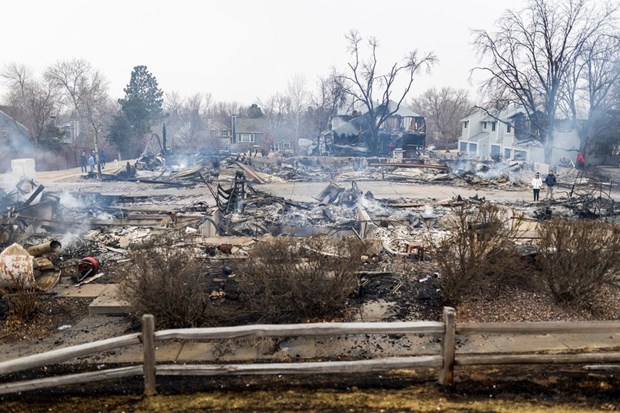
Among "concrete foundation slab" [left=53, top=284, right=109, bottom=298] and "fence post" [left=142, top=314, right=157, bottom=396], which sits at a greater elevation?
"fence post" [left=142, top=314, right=157, bottom=396]

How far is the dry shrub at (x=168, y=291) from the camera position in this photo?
6.43 meters

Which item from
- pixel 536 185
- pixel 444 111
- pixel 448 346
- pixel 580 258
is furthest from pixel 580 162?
pixel 444 111

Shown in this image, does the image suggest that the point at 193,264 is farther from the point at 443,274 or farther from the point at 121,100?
the point at 121,100

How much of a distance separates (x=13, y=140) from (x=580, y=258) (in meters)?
42.7

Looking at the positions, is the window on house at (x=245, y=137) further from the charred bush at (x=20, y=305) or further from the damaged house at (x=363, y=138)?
the charred bush at (x=20, y=305)

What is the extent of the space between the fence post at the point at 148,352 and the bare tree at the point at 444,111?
72469mm

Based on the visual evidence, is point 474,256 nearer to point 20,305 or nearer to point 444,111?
point 20,305

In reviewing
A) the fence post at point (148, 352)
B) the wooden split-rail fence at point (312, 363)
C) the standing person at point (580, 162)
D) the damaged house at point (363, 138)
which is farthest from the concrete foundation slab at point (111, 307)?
the damaged house at point (363, 138)

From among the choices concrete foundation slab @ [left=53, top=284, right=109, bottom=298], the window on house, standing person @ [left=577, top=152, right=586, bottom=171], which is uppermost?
the window on house

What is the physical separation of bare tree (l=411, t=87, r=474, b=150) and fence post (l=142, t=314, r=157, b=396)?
72.5 meters

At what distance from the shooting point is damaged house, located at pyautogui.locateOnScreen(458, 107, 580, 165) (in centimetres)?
3944

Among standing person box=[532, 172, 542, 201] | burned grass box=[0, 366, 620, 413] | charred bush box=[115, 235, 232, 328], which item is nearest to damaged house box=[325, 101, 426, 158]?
standing person box=[532, 172, 542, 201]

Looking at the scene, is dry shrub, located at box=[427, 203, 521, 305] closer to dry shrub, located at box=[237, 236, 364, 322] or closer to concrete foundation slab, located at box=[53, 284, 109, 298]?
dry shrub, located at box=[237, 236, 364, 322]

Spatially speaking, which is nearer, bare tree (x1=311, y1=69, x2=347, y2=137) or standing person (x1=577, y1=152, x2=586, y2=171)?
standing person (x1=577, y1=152, x2=586, y2=171)
